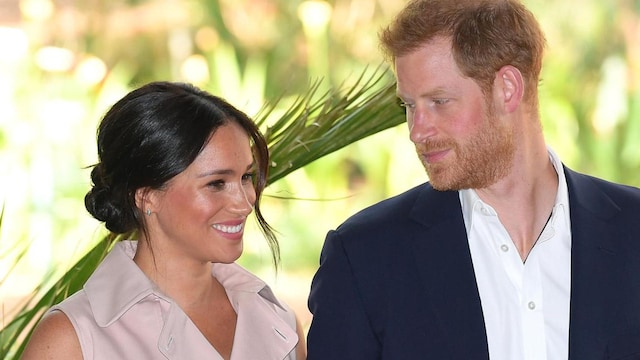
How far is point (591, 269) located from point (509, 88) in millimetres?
367

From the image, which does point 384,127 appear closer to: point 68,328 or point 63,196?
point 68,328

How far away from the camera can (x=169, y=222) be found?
2143 millimetres

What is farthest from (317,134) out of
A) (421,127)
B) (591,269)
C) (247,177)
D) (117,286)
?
(591,269)

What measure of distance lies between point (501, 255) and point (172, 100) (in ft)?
2.25

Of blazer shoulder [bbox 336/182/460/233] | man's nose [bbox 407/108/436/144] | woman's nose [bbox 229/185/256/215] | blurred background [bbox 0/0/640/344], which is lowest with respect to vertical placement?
blazer shoulder [bbox 336/182/460/233]

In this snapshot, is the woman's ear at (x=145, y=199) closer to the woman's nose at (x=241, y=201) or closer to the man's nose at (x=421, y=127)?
the woman's nose at (x=241, y=201)

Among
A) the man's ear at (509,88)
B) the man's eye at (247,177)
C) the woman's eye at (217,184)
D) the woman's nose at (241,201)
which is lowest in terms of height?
the woman's nose at (241,201)

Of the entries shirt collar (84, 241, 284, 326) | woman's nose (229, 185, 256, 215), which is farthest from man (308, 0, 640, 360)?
shirt collar (84, 241, 284, 326)

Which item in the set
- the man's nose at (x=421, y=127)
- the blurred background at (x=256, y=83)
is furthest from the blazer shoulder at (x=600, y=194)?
the blurred background at (x=256, y=83)

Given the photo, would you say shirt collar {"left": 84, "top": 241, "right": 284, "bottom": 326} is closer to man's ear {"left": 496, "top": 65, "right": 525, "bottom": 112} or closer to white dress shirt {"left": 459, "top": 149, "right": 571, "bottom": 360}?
white dress shirt {"left": 459, "top": 149, "right": 571, "bottom": 360}

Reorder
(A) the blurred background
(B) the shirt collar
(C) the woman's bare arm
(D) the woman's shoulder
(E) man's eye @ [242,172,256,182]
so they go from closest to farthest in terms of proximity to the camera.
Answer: (D) the woman's shoulder → (B) the shirt collar → (E) man's eye @ [242,172,256,182] → (C) the woman's bare arm → (A) the blurred background

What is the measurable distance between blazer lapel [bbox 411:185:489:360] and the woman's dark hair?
297 millimetres

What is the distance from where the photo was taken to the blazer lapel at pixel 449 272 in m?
2.02

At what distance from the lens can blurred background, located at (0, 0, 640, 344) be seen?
552 cm
